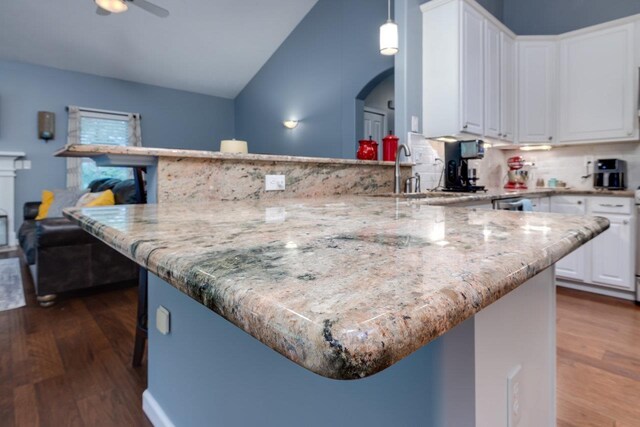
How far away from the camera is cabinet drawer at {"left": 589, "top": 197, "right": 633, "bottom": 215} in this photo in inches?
114

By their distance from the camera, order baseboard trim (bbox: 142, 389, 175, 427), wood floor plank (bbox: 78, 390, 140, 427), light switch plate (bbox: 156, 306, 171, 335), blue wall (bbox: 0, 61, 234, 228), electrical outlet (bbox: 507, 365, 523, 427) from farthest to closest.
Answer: blue wall (bbox: 0, 61, 234, 228) < wood floor plank (bbox: 78, 390, 140, 427) < baseboard trim (bbox: 142, 389, 175, 427) < light switch plate (bbox: 156, 306, 171, 335) < electrical outlet (bbox: 507, 365, 523, 427)

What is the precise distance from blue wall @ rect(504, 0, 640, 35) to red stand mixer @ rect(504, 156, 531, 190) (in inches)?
54.6

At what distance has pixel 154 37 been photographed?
17.6ft

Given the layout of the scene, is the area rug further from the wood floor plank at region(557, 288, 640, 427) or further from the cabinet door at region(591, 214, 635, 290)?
the cabinet door at region(591, 214, 635, 290)

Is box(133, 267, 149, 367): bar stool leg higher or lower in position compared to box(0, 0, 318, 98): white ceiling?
lower

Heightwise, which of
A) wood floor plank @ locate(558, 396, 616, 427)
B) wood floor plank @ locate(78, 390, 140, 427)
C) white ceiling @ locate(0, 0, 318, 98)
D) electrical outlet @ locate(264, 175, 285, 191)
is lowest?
wood floor plank @ locate(78, 390, 140, 427)

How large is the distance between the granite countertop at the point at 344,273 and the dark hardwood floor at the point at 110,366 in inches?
50.5

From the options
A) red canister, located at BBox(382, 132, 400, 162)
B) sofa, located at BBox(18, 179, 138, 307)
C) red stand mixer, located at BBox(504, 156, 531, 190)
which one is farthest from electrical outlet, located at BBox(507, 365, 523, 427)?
red stand mixer, located at BBox(504, 156, 531, 190)

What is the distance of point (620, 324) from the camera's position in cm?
243

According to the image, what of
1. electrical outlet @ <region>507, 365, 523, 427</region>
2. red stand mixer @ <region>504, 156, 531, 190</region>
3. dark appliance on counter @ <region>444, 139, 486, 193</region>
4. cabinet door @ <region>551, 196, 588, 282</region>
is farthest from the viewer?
red stand mixer @ <region>504, 156, 531, 190</region>

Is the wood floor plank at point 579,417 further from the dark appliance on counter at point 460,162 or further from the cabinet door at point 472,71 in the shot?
the cabinet door at point 472,71

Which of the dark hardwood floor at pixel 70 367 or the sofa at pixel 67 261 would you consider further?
the sofa at pixel 67 261

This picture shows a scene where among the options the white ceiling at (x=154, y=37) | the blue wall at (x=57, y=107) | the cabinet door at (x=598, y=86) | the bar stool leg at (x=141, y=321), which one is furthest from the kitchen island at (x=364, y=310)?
the blue wall at (x=57, y=107)

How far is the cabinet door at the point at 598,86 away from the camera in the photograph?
10.3 feet
